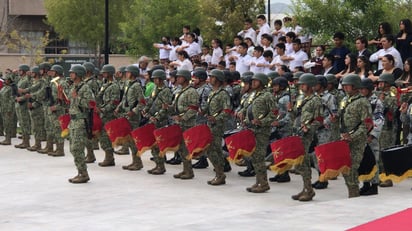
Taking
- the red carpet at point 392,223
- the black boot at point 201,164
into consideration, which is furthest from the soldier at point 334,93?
Result: the red carpet at point 392,223

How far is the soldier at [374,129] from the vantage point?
13.7m

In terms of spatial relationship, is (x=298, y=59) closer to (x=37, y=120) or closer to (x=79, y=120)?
(x=79, y=120)

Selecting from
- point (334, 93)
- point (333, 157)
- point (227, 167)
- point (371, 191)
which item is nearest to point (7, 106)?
point (227, 167)

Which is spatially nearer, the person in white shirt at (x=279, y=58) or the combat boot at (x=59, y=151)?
the person in white shirt at (x=279, y=58)

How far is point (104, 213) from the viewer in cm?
1275

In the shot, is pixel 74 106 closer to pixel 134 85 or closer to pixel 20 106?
pixel 134 85

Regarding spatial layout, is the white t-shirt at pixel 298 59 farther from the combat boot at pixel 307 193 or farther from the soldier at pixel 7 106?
the soldier at pixel 7 106

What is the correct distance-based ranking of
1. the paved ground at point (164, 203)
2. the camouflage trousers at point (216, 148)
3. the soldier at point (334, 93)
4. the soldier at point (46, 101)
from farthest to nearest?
the soldier at point (46, 101), the camouflage trousers at point (216, 148), the soldier at point (334, 93), the paved ground at point (164, 203)

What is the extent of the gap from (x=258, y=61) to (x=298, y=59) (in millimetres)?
973

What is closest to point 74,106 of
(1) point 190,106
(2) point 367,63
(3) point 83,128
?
(3) point 83,128

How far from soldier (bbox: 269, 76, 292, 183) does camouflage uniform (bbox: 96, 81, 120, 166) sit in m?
3.64

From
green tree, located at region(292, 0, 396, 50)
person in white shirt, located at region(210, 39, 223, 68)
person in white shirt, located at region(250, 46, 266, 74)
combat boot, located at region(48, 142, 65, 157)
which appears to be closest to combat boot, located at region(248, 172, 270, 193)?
person in white shirt, located at region(250, 46, 266, 74)

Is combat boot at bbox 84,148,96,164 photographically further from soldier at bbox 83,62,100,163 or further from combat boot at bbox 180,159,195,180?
combat boot at bbox 180,159,195,180

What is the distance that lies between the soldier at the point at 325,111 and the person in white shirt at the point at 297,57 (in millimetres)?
4324
